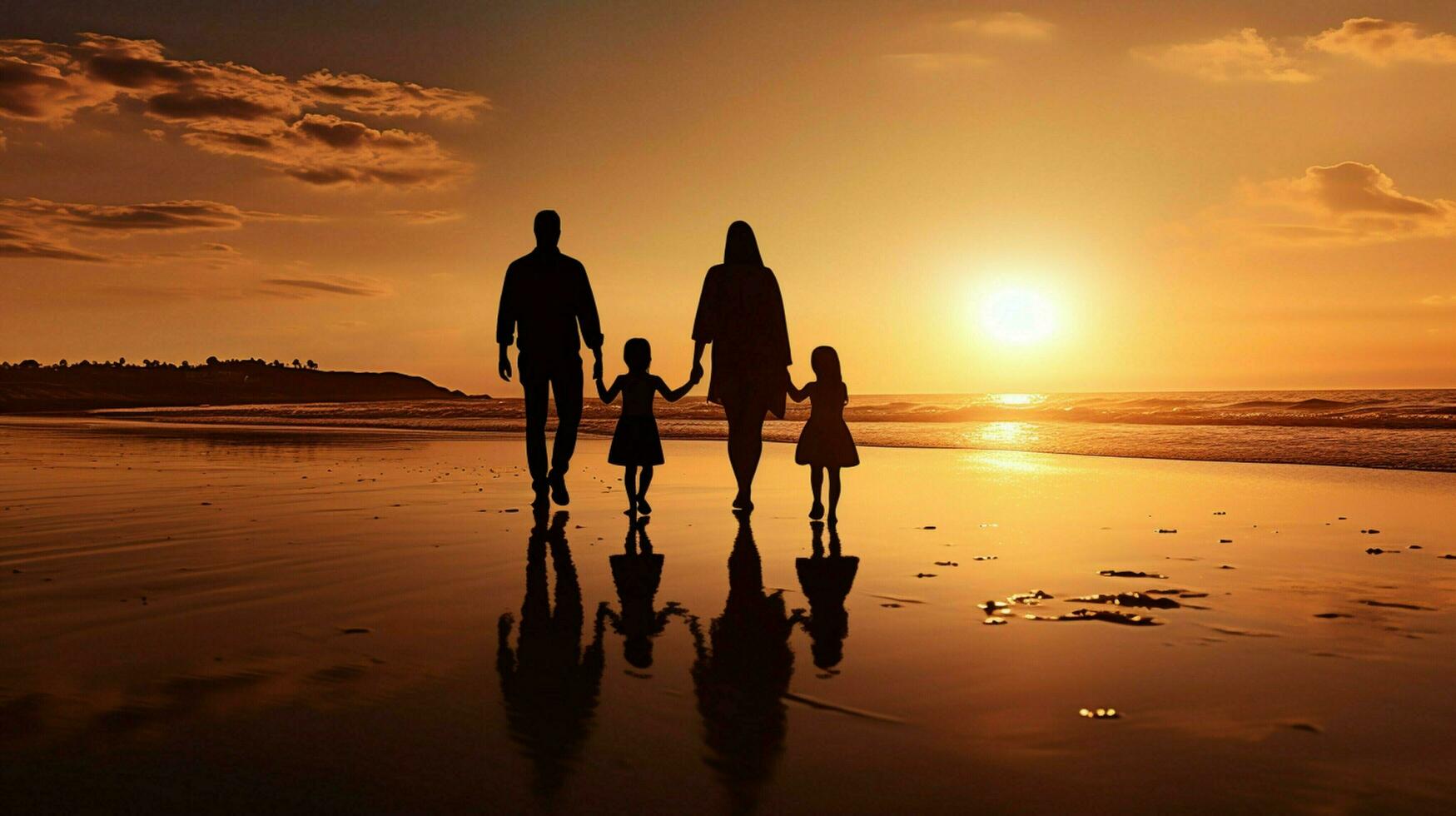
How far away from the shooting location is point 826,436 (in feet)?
34.4

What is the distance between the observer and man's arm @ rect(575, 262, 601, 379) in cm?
1095

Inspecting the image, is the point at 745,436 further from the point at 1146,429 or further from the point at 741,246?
the point at 1146,429

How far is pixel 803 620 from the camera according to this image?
532cm

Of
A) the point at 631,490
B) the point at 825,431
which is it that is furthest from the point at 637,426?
the point at 825,431

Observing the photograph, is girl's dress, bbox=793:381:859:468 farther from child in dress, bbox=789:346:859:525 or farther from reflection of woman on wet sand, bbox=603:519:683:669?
reflection of woman on wet sand, bbox=603:519:683:669

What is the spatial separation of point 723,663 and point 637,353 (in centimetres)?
695

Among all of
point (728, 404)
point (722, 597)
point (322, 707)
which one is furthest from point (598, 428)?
point (322, 707)

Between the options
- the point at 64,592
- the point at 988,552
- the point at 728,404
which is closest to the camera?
the point at 64,592

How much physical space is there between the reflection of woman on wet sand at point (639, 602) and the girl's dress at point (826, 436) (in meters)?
2.52

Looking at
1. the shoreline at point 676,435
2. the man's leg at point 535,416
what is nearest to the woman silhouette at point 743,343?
the man's leg at point 535,416

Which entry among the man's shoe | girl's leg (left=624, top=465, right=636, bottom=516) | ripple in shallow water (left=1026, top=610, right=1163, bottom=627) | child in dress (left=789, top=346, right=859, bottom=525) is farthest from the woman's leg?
ripple in shallow water (left=1026, top=610, right=1163, bottom=627)

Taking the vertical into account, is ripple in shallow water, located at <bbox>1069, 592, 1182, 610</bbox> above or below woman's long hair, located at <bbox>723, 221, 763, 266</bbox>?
below

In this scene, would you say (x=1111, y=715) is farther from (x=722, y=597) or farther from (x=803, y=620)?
(x=722, y=597)

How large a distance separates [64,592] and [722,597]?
3849 mm
